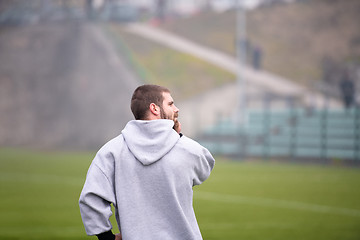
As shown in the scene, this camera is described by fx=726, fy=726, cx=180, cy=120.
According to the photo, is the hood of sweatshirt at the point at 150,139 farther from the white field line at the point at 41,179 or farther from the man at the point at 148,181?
the white field line at the point at 41,179

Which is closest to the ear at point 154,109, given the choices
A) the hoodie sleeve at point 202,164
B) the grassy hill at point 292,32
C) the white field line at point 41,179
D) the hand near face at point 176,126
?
the hand near face at point 176,126

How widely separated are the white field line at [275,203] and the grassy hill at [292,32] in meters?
26.3

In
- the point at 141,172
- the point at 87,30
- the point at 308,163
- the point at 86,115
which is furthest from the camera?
the point at 87,30

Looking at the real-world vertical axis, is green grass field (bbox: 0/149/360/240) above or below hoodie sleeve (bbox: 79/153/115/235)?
below

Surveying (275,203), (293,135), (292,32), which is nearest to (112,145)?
(275,203)

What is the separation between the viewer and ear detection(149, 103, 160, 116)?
3039 millimetres

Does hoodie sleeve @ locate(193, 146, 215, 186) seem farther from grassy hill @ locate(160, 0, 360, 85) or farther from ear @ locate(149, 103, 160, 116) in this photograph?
grassy hill @ locate(160, 0, 360, 85)

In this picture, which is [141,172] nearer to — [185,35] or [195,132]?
[195,132]

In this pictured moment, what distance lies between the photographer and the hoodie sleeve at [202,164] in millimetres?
3064

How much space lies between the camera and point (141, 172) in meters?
3.03

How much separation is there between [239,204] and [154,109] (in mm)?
8531

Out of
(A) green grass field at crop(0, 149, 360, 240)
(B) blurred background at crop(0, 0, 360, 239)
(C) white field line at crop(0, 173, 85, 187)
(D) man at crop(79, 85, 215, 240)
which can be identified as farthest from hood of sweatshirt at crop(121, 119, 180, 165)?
(B) blurred background at crop(0, 0, 360, 239)

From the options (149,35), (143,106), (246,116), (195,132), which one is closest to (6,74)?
(149,35)

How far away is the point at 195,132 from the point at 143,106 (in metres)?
28.4
